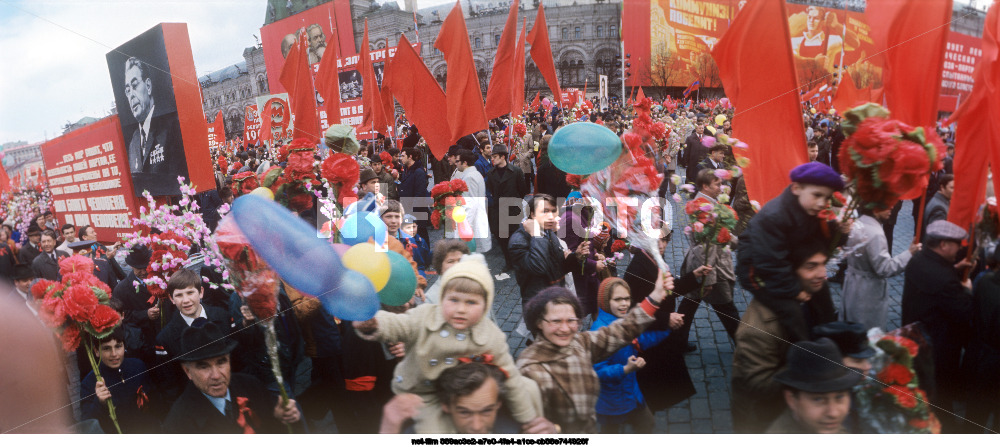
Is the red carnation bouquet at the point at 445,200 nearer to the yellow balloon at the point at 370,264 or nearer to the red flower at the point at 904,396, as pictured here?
the yellow balloon at the point at 370,264

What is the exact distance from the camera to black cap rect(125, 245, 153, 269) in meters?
3.34

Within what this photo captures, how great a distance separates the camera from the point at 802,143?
2.23 metres

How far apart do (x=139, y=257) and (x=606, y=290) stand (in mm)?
3120

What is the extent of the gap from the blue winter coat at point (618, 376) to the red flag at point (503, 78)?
3466mm

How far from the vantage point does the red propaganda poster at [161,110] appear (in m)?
2.48

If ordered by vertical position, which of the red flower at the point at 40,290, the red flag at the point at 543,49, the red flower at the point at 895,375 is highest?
the red flag at the point at 543,49

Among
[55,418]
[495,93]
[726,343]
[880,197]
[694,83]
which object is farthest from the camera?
[495,93]

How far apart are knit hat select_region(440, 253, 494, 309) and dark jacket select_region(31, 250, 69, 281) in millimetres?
3607

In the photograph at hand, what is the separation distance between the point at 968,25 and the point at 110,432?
13.0ft

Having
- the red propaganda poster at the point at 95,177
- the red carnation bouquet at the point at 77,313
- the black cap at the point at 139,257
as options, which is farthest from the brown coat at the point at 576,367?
the red propaganda poster at the point at 95,177

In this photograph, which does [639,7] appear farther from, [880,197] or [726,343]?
[726,343]

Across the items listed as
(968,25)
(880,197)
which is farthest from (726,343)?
(968,25)

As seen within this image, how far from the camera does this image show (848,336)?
176cm

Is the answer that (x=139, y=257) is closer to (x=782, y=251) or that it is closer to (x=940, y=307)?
(x=782, y=251)
